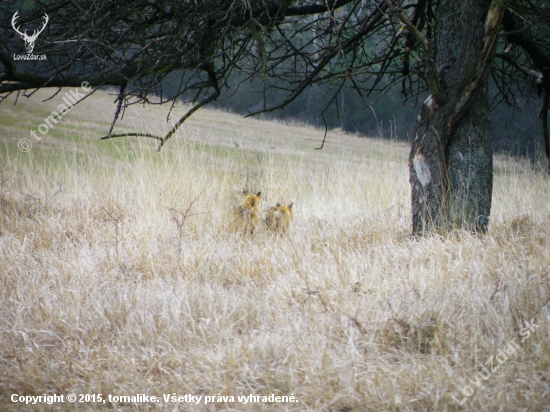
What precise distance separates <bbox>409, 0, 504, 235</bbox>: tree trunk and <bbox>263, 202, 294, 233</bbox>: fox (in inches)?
50.6

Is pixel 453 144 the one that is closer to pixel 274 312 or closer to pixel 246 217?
pixel 246 217

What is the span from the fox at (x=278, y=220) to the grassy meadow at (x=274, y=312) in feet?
0.30

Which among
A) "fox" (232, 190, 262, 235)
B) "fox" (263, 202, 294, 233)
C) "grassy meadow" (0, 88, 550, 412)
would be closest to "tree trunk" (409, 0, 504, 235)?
"grassy meadow" (0, 88, 550, 412)

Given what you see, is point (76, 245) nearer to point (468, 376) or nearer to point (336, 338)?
point (336, 338)

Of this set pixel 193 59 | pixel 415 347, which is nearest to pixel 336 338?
pixel 415 347

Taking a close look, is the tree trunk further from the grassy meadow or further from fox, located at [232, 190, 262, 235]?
fox, located at [232, 190, 262, 235]

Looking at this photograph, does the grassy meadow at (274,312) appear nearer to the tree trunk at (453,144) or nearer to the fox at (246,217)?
the fox at (246,217)

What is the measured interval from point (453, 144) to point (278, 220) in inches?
69.9

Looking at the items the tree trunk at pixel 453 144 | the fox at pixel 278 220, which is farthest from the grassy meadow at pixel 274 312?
the tree trunk at pixel 453 144

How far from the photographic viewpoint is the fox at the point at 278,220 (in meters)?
5.26

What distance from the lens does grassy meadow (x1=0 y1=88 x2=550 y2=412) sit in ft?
8.48

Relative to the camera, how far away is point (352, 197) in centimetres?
701

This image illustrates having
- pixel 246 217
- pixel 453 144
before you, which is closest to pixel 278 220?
pixel 246 217

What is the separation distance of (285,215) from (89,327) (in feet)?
A: 8.13
